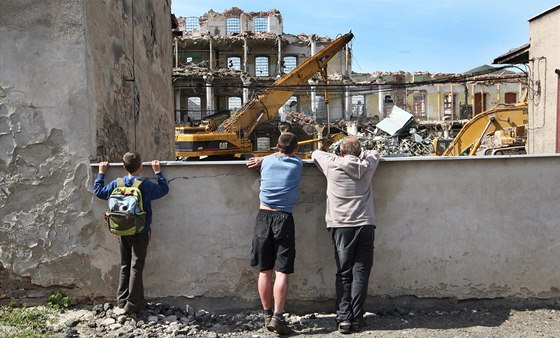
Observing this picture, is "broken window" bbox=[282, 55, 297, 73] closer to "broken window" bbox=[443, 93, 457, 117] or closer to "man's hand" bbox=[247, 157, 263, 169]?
"broken window" bbox=[443, 93, 457, 117]

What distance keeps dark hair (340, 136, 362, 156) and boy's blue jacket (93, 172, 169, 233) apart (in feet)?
5.49

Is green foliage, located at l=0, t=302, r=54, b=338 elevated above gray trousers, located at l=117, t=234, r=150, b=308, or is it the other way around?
gray trousers, located at l=117, t=234, r=150, b=308

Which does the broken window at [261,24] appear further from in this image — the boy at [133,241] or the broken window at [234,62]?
the boy at [133,241]

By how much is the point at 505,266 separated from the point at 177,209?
325 centimetres

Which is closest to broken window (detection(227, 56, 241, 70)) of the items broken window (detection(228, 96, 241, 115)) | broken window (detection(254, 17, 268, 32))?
broken window (detection(228, 96, 241, 115))

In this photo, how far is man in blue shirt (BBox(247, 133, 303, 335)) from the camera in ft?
13.7

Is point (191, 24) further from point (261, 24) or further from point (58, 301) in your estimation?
point (58, 301)

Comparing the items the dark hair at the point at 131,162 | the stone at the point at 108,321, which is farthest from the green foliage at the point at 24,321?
the dark hair at the point at 131,162

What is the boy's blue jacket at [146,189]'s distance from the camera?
4332mm

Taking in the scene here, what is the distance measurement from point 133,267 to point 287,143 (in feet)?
5.85

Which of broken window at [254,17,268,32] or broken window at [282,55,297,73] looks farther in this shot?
broken window at [254,17,268,32]

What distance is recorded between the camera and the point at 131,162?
430 cm

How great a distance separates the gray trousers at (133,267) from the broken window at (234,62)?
44.5 meters

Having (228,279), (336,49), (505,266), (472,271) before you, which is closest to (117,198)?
(228,279)
